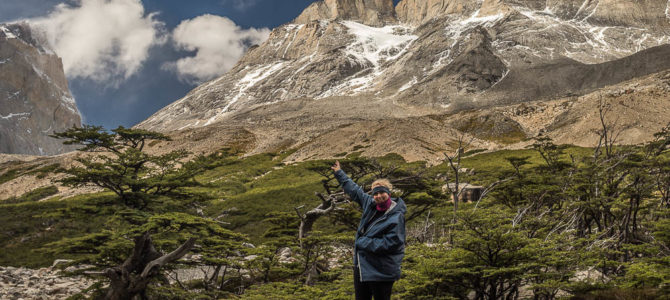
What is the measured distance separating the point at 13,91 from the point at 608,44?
227 meters

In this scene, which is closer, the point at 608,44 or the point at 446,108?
the point at 446,108

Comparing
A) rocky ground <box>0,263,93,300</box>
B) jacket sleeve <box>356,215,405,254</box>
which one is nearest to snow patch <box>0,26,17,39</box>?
rocky ground <box>0,263,93,300</box>

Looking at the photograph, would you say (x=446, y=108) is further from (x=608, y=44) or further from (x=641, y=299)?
(x=641, y=299)

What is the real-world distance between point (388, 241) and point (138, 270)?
6.45m

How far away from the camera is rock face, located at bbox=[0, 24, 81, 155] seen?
162m

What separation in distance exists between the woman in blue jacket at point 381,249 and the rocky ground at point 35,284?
460 inches

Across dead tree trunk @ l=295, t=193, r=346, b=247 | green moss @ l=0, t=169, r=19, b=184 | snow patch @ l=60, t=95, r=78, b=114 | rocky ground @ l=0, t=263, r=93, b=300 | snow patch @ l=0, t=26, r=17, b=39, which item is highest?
snow patch @ l=0, t=26, r=17, b=39

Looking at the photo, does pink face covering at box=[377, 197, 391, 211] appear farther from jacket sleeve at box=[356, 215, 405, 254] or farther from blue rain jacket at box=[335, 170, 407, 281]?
jacket sleeve at box=[356, 215, 405, 254]

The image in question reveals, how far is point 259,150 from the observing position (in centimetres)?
7256

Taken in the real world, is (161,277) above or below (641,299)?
above

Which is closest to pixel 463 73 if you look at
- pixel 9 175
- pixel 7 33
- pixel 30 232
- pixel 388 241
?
pixel 9 175

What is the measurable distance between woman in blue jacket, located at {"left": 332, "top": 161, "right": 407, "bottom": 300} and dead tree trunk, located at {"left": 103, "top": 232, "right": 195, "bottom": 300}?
480 centimetres

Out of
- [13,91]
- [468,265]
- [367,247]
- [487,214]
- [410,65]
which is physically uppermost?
[13,91]

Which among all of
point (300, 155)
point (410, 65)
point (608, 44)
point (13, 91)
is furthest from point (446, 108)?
point (13, 91)
